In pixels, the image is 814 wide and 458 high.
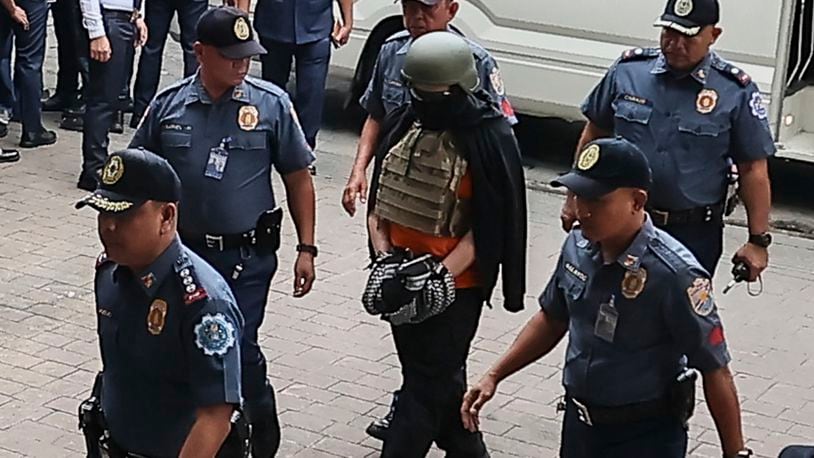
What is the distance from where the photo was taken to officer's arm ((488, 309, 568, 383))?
4609 mm

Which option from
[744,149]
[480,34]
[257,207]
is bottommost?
[480,34]

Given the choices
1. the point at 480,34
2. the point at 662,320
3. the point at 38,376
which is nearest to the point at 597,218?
the point at 662,320

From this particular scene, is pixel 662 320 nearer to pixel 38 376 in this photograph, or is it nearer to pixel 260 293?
pixel 260 293

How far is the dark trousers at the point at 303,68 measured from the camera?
32.6ft

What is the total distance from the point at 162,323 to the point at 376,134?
248 centimetres

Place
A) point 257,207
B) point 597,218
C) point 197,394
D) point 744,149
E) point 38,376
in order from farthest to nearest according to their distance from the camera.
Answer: point 38,376, point 744,149, point 257,207, point 597,218, point 197,394

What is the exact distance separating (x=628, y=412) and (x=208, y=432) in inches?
51.6

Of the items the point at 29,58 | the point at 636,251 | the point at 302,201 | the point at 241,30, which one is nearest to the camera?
the point at 636,251

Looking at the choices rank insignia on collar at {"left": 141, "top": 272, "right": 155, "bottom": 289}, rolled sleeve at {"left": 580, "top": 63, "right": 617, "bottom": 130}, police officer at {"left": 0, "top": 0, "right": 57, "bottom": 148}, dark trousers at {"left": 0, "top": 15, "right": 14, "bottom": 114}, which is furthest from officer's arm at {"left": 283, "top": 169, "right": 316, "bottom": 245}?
dark trousers at {"left": 0, "top": 15, "right": 14, "bottom": 114}

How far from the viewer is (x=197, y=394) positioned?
380cm

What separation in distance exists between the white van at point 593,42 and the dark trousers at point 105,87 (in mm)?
2087

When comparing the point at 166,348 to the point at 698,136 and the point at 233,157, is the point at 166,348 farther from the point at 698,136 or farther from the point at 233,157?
the point at 698,136

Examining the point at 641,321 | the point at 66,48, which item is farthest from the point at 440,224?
the point at 66,48

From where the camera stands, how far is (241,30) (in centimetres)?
531
